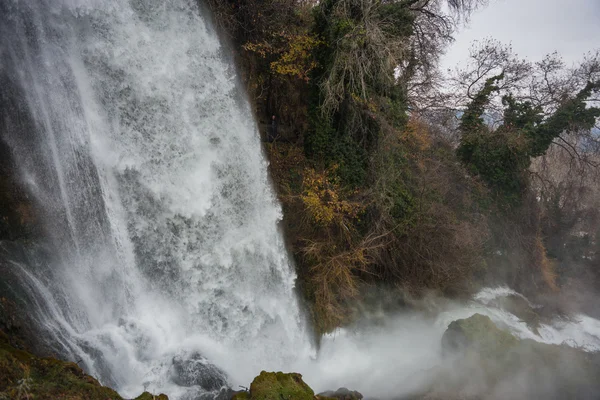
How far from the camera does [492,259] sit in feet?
47.8

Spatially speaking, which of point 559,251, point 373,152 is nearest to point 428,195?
point 373,152

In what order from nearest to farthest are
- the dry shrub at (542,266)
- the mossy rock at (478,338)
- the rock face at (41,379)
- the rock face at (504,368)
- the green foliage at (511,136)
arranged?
the rock face at (41,379), the rock face at (504,368), the mossy rock at (478,338), the green foliage at (511,136), the dry shrub at (542,266)

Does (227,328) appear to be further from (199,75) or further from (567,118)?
(567,118)

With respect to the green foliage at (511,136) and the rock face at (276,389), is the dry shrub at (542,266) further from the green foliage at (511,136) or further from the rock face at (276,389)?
the rock face at (276,389)

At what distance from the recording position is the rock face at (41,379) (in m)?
4.21

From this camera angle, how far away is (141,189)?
7000 millimetres

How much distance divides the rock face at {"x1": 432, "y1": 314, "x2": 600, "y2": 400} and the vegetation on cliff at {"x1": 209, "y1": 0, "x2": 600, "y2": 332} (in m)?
2.08

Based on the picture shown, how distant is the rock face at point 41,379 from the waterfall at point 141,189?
0.82 metres

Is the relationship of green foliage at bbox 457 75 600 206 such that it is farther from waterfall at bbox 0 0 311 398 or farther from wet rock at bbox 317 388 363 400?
wet rock at bbox 317 388 363 400

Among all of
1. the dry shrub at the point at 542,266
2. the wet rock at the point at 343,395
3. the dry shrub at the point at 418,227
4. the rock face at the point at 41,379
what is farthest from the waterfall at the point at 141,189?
the dry shrub at the point at 542,266

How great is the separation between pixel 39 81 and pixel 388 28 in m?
8.55

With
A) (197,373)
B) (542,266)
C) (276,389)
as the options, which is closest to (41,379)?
(197,373)

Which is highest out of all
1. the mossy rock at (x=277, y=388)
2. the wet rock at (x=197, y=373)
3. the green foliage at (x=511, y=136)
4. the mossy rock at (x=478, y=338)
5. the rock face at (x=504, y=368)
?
the green foliage at (x=511, y=136)

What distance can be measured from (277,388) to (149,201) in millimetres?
3963
